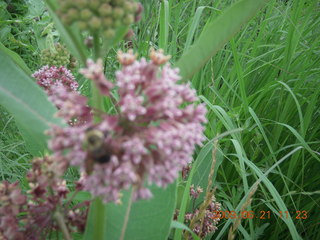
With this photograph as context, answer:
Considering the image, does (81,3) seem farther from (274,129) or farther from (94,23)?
(274,129)

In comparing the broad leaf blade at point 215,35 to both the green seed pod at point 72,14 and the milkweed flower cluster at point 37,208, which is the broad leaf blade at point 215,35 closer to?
the green seed pod at point 72,14

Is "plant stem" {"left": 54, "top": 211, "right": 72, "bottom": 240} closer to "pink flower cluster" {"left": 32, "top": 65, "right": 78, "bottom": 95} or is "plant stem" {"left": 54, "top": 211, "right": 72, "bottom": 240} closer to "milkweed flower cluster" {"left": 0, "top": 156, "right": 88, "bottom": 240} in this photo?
"milkweed flower cluster" {"left": 0, "top": 156, "right": 88, "bottom": 240}

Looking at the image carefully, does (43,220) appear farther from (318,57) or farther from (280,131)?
(318,57)

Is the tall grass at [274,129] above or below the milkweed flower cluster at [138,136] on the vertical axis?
below

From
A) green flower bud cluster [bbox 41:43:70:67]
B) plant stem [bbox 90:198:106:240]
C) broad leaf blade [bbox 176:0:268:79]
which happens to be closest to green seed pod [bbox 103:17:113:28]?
broad leaf blade [bbox 176:0:268:79]
